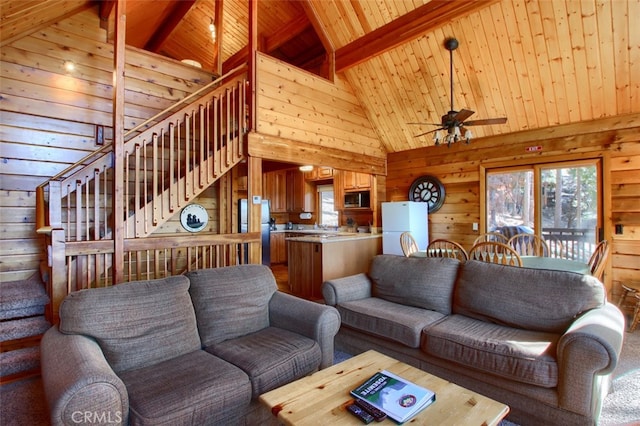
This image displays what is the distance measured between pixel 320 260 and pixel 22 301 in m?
3.39

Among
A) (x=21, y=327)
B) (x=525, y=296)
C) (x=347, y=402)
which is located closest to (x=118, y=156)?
(x=21, y=327)

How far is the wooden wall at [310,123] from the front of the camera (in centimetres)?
465

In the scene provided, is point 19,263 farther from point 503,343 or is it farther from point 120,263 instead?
point 503,343

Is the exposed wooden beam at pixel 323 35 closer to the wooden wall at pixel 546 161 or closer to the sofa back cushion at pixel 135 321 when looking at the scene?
the wooden wall at pixel 546 161

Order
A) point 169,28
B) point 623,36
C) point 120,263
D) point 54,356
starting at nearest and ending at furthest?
1. point 54,356
2. point 120,263
3. point 623,36
4. point 169,28

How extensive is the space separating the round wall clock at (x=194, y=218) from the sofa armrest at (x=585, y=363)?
176 inches

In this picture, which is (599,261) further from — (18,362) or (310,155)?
(18,362)

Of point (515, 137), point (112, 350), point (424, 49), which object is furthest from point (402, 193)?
point (112, 350)

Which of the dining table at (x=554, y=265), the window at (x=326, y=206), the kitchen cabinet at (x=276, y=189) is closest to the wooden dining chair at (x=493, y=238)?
the dining table at (x=554, y=265)

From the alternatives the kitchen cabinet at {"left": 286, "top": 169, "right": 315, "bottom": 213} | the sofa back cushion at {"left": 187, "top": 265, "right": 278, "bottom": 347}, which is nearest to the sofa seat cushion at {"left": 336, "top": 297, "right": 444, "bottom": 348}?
the sofa back cushion at {"left": 187, "top": 265, "right": 278, "bottom": 347}

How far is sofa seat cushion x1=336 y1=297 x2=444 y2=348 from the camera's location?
97.7 inches

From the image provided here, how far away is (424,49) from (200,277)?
14.2 ft

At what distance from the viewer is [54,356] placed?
1.68 meters

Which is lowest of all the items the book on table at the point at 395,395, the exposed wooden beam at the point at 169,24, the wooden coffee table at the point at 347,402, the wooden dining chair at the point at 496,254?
the wooden coffee table at the point at 347,402
